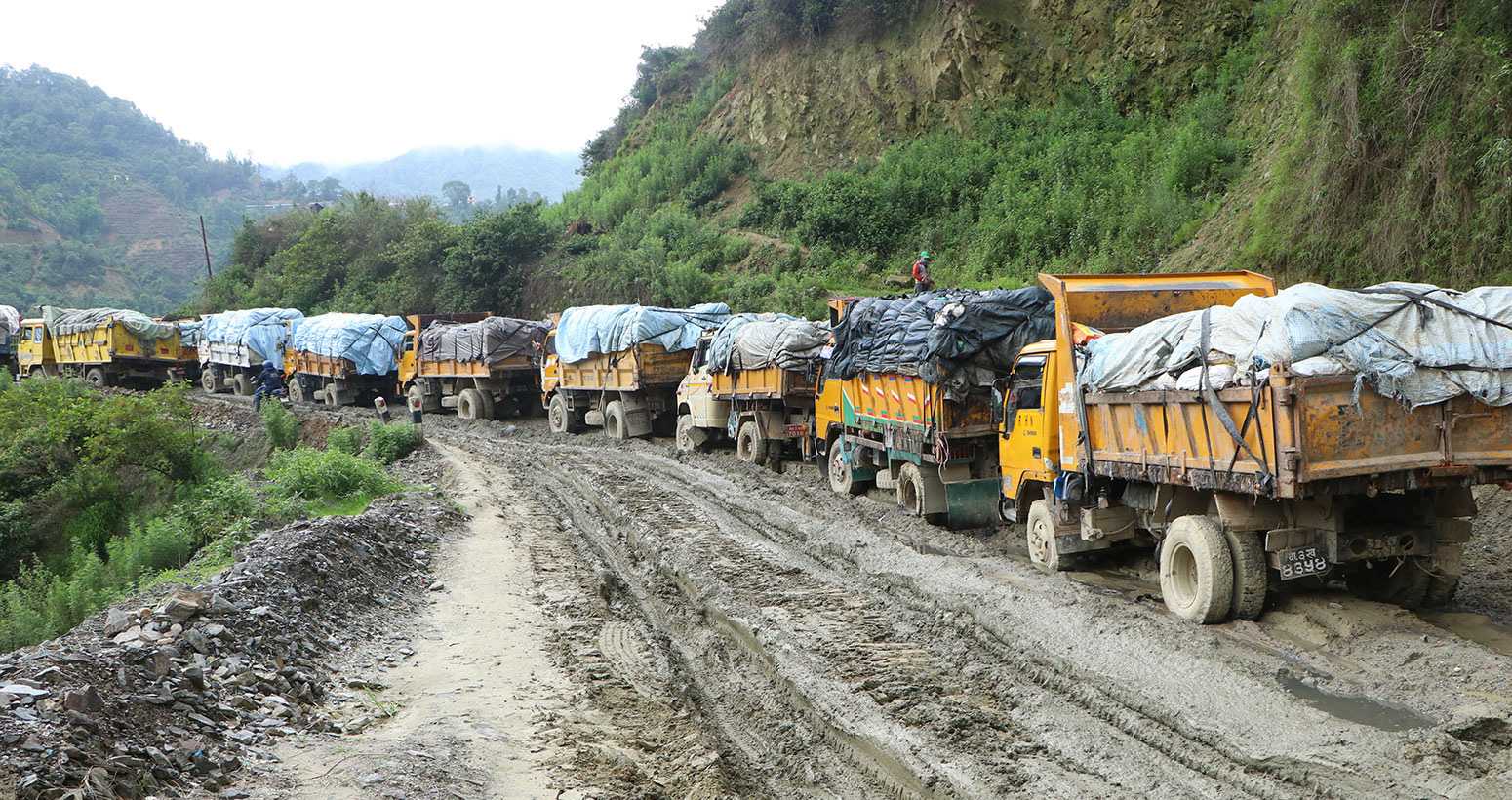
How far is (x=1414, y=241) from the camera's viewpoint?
12383mm

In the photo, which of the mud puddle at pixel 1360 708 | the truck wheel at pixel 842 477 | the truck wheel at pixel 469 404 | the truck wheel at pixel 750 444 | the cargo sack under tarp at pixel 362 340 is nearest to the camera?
the mud puddle at pixel 1360 708

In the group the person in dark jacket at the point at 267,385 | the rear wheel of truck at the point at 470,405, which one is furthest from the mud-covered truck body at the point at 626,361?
the person in dark jacket at the point at 267,385

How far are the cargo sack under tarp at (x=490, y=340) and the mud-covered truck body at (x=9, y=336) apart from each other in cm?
2711

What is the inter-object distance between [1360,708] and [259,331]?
110 feet

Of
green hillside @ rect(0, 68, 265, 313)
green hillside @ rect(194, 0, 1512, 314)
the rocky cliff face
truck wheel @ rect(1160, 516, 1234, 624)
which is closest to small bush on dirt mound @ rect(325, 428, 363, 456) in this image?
green hillside @ rect(194, 0, 1512, 314)

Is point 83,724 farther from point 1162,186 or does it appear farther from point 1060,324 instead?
point 1162,186

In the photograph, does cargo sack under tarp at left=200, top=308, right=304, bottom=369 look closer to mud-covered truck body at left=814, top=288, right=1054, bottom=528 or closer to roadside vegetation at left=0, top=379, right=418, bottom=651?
roadside vegetation at left=0, top=379, right=418, bottom=651

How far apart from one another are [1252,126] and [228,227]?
116m

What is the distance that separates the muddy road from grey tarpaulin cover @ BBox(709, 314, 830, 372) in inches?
207

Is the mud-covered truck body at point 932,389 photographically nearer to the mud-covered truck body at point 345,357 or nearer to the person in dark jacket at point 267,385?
the mud-covered truck body at point 345,357

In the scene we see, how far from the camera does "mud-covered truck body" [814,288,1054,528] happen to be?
10.0m

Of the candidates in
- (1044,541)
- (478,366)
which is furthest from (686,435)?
→ (1044,541)

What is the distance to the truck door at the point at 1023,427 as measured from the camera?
855 centimetres

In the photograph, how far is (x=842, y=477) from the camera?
13.1m
